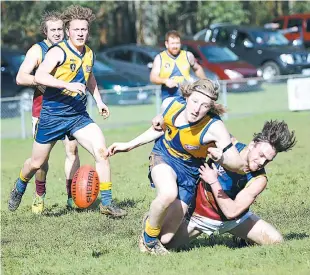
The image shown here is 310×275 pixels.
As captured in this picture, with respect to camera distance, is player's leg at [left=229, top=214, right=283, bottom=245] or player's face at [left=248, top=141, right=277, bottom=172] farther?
player's leg at [left=229, top=214, right=283, bottom=245]

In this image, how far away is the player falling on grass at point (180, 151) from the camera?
6.90 m

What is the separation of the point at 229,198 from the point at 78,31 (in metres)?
2.84

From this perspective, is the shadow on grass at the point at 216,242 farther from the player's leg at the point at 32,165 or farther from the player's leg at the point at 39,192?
the player's leg at the point at 39,192

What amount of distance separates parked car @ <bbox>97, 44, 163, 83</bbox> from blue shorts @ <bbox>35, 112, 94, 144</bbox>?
15752 mm

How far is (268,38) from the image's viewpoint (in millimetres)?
29469

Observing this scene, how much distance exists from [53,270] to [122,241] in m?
1.17

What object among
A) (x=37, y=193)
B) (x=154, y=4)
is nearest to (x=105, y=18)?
(x=154, y=4)

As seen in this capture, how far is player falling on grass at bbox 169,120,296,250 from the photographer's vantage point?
6926 mm

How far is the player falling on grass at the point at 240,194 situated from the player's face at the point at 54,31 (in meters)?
3.15

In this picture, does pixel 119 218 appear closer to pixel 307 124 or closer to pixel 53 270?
pixel 53 270

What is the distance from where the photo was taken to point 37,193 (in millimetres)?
9938

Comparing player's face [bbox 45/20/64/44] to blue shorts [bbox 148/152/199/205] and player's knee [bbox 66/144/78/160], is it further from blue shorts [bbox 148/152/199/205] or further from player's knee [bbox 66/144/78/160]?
blue shorts [bbox 148/152/199/205]

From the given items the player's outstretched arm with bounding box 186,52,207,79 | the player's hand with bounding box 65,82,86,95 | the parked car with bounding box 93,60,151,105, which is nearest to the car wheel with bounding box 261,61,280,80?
the parked car with bounding box 93,60,151,105

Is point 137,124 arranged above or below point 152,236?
below
